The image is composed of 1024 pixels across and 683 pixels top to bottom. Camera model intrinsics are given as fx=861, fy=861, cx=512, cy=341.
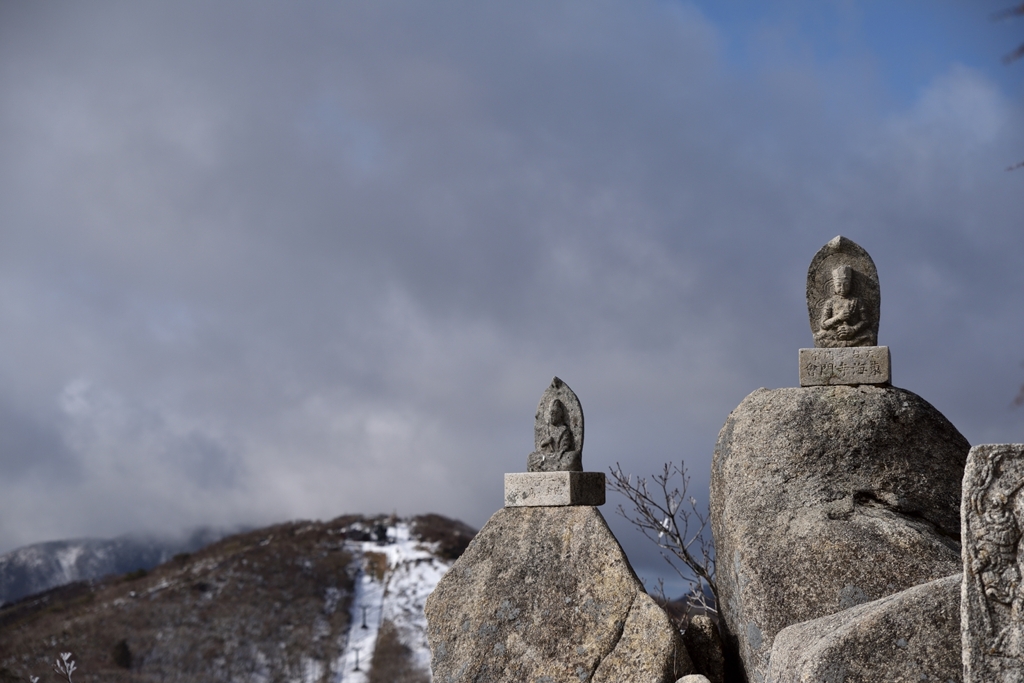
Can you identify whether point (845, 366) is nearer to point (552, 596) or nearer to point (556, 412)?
point (556, 412)

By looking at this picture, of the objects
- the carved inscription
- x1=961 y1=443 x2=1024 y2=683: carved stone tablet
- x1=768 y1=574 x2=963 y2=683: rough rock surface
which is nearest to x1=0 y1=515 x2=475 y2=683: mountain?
the carved inscription

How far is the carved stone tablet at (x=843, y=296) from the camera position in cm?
761

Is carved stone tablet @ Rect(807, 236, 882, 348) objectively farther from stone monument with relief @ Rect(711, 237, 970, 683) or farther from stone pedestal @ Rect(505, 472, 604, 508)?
stone pedestal @ Rect(505, 472, 604, 508)

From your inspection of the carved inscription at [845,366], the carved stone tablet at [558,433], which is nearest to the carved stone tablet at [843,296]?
the carved inscription at [845,366]

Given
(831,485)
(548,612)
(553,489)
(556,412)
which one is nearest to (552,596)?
(548,612)

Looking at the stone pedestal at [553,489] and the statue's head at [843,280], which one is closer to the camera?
the statue's head at [843,280]

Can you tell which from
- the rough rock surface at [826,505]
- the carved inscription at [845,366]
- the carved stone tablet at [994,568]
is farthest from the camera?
the carved inscription at [845,366]

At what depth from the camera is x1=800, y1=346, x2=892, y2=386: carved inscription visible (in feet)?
24.2

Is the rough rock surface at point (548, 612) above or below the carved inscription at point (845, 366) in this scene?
below

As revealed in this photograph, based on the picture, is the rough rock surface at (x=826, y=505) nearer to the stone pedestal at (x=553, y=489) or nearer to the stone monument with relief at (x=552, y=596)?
the stone monument with relief at (x=552, y=596)

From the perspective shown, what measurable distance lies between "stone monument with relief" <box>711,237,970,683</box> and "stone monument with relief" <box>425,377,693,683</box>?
0.86 metres

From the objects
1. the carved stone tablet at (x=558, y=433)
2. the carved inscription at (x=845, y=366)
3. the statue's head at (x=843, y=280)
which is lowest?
the carved stone tablet at (x=558, y=433)

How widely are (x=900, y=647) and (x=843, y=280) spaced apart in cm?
376

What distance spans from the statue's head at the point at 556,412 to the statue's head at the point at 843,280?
273cm
